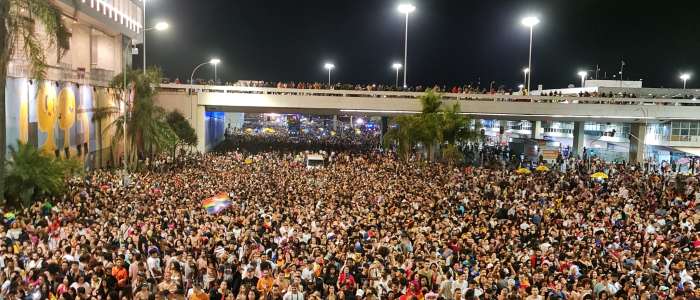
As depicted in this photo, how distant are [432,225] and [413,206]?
3081 mm

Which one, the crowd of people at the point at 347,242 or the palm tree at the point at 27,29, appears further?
the palm tree at the point at 27,29

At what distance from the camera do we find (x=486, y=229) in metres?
15.1

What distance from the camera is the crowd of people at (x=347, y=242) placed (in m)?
9.72

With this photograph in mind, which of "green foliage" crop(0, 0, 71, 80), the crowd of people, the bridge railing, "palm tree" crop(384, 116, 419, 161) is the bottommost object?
the crowd of people

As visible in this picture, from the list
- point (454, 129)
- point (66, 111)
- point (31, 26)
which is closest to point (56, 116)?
point (66, 111)

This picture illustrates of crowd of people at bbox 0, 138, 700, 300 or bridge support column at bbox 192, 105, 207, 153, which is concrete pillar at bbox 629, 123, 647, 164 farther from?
bridge support column at bbox 192, 105, 207, 153

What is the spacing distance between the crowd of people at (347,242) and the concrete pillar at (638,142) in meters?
18.6

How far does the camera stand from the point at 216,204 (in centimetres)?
1686

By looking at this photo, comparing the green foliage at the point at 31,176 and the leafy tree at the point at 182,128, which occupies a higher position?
the leafy tree at the point at 182,128

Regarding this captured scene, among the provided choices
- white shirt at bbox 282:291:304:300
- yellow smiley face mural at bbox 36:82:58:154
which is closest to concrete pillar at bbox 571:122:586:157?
yellow smiley face mural at bbox 36:82:58:154

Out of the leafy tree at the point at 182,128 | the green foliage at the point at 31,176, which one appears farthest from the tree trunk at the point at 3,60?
the leafy tree at the point at 182,128

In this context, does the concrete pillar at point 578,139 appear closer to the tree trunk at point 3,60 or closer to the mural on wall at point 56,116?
the mural on wall at point 56,116

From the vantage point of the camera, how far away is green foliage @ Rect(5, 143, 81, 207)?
1850 centimetres

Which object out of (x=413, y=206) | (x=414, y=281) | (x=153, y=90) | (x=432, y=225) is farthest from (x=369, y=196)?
(x=153, y=90)
